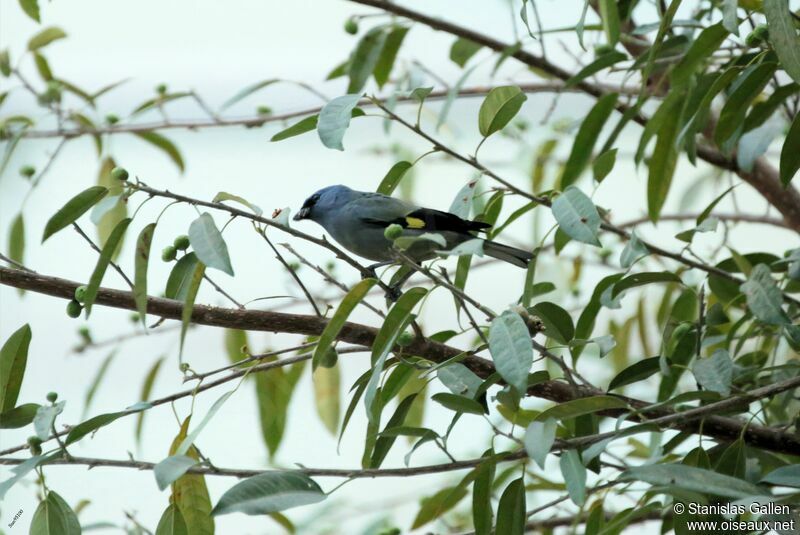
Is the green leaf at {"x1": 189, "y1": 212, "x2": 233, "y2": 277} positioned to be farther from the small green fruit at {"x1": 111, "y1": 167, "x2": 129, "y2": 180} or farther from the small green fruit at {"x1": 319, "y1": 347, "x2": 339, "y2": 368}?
the small green fruit at {"x1": 319, "y1": 347, "x2": 339, "y2": 368}

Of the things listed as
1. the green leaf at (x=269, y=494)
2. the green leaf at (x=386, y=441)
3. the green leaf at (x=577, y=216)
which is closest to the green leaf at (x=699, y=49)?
the green leaf at (x=577, y=216)

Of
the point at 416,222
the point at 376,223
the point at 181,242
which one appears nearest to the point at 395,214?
the point at 376,223

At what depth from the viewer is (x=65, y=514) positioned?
71.0 inches

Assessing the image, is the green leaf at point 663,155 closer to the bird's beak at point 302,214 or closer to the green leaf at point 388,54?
the green leaf at point 388,54

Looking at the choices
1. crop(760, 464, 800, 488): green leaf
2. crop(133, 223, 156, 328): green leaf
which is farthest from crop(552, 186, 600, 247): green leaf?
crop(133, 223, 156, 328): green leaf

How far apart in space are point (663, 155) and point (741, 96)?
9.8 inches

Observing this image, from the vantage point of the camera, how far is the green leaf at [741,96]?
2.00 m

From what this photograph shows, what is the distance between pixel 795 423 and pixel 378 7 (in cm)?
155

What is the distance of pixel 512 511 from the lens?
1.88 m

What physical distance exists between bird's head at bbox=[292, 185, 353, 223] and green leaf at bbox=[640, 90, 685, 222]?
1.44 metres

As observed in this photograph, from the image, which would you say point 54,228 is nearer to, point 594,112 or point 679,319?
point 594,112

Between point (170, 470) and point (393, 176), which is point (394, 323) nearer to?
point (170, 470)

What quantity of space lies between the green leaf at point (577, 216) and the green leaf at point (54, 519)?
1.10 metres

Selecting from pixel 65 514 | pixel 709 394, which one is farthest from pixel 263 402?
pixel 709 394
